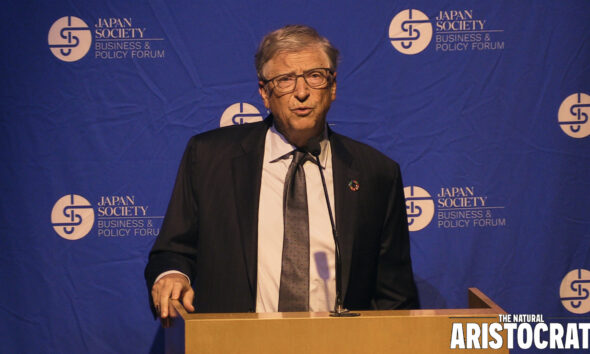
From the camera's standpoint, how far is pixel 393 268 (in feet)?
8.62

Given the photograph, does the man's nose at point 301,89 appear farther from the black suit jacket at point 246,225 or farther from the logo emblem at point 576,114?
the logo emblem at point 576,114

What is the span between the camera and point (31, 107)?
3.09 meters

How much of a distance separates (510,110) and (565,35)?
458 mm

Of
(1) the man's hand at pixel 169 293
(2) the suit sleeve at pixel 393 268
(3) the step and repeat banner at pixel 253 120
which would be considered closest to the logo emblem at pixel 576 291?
(3) the step and repeat banner at pixel 253 120

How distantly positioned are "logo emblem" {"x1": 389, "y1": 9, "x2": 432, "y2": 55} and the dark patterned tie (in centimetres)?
98

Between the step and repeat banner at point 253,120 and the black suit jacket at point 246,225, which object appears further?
the step and repeat banner at point 253,120

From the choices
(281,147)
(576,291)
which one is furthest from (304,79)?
(576,291)

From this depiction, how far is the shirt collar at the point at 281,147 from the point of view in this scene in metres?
2.55

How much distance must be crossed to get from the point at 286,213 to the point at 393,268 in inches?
21.1

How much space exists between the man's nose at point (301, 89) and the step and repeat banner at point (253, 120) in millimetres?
700

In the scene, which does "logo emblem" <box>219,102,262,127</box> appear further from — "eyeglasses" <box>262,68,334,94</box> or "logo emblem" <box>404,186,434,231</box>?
"logo emblem" <box>404,186,434,231</box>

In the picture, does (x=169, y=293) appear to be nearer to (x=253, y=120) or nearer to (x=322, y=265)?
(x=322, y=265)

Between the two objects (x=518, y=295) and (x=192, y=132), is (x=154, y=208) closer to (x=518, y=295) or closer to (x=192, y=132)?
(x=192, y=132)

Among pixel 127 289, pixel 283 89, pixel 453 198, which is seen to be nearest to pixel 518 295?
pixel 453 198
